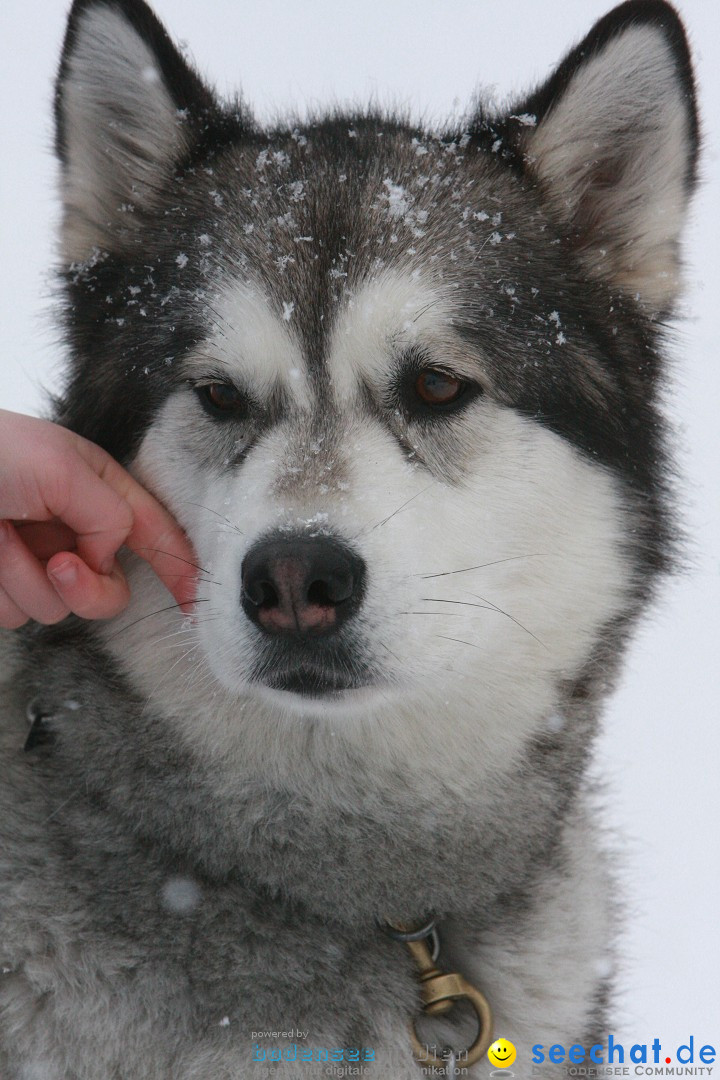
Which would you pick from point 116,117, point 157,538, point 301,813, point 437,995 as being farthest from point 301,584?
point 116,117

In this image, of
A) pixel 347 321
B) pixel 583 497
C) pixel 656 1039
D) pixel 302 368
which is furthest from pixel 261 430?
pixel 656 1039

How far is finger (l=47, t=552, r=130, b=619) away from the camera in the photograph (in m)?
2.58

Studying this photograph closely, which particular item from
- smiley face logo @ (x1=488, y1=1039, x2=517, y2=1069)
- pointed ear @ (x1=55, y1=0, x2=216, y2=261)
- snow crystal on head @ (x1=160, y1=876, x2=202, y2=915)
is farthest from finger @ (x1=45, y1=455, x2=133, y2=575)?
smiley face logo @ (x1=488, y1=1039, x2=517, y2=1069)

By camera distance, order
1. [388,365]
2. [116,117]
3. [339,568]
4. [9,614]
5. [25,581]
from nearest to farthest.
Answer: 1. [339,568]
2. [388,365]
3. [25,581]
4. [9,614]
5. [116,117]

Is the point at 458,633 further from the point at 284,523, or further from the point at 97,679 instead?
the point at 97,679

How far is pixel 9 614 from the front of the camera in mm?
2805

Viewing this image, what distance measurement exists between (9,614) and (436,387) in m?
1.35

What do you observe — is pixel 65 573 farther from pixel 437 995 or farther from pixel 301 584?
pixel 437 995

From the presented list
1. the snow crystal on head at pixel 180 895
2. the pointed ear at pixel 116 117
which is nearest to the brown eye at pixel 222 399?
the pointed ear at pixel 116 117

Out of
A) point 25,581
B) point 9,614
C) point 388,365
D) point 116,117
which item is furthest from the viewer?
point 116,117

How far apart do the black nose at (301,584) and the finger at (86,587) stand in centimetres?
54

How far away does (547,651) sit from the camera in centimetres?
279

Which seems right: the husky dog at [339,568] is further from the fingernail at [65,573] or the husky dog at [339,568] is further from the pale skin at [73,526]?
the fingernail at [65,573]

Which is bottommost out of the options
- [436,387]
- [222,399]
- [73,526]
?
[73,526]
